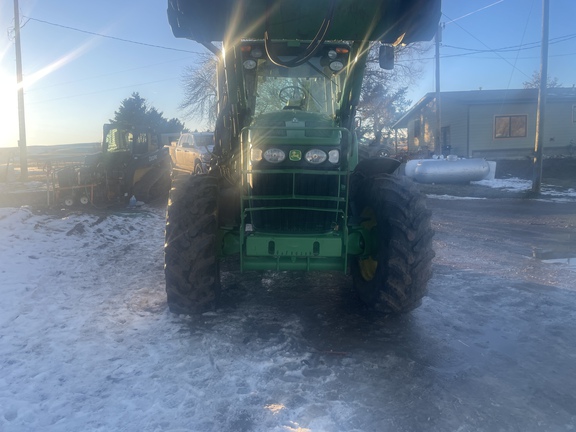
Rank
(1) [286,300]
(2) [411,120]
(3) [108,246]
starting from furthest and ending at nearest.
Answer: (2) [411,120] → (3) [108,246] → (1) [286,300]

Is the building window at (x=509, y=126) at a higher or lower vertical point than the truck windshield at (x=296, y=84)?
higher

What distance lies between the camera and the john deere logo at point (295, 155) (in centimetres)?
493

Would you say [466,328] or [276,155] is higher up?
[276,155]

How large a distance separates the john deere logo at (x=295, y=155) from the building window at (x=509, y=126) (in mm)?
28187

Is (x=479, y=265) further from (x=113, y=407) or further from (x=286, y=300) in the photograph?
(x=113, y=407)

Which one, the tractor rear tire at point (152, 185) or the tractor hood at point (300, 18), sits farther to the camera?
the tractor rear tire at point (152, 185)

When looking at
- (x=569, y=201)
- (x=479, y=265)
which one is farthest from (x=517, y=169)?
(x=479, y=265)

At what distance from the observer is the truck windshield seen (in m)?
5.86

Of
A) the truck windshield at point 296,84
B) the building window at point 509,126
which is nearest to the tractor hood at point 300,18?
the truck windshield at point 296,84

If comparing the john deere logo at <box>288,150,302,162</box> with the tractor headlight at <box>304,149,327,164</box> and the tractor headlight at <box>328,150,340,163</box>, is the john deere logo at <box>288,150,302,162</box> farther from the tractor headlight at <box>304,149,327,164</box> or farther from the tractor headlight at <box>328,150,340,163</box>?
the tractor headlight at <box>328,150,340,163</box>

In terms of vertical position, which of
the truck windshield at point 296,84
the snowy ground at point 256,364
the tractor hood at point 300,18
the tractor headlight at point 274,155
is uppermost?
the tractor hood at point 300,18

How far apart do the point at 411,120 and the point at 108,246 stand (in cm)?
3272

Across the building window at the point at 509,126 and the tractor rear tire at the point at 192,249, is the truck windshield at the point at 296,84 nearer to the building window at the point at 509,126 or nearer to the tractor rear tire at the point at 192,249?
the tractor rear tire at the point at 192,249

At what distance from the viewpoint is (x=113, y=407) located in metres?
3.45
